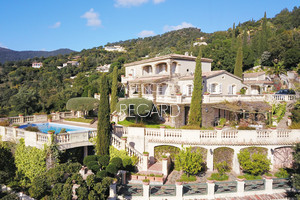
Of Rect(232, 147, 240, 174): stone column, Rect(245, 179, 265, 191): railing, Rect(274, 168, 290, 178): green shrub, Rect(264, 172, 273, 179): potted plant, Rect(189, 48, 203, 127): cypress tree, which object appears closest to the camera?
Rect(245, 179, 265, 191): railing

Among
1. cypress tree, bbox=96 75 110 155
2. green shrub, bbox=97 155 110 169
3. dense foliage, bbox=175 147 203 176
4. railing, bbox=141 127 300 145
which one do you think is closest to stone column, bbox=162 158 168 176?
dense foliage, bbox=175 147 203 176

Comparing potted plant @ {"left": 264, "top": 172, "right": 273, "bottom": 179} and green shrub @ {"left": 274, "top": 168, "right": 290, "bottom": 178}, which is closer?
potted plant @ {"left": 264, "top": 172, "right": 273, "bottom": 179}

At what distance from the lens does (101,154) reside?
16.2 m

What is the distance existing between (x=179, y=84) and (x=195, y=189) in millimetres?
18227

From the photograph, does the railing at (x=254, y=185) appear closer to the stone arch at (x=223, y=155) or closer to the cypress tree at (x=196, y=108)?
the stone arch at (x=223, y=155)

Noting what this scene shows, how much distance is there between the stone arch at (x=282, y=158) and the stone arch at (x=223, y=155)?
3477mm

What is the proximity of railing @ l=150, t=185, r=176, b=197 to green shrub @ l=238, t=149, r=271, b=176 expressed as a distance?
607 cm

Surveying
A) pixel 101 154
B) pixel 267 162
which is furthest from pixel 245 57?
pixel 101 154

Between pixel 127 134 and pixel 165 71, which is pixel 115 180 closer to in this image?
pixel 127 134

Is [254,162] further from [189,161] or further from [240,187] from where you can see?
Answer: [189,161]

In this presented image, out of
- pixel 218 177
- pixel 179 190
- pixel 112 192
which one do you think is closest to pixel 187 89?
pixel 218 177

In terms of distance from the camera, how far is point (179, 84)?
28.3 m

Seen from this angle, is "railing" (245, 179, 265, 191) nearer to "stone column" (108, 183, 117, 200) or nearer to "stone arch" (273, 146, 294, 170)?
"stone arch" (273, 146, 294, 170)

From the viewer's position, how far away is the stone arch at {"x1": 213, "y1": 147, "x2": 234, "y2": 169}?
15.1 metres
